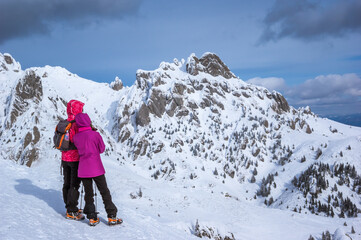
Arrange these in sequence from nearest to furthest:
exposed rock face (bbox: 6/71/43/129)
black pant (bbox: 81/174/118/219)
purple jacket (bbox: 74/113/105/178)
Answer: purple jacket (bbox: 74/113/105/178) → black pant (bbox: 81/174/118/219) → exposed rock face (bbox: 6/71/43/129)

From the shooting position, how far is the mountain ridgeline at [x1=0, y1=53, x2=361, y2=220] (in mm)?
39250

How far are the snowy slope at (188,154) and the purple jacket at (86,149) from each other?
4.35 ft

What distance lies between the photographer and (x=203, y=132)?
60062 mm

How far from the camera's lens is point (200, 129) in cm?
6078

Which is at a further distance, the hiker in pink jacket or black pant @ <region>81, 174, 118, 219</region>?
the hiker in pink jacket

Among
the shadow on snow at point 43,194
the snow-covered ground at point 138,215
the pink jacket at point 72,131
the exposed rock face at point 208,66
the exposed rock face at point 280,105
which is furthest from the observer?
the exposed rock face at point 208,66

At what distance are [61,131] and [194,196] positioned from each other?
18368 mm

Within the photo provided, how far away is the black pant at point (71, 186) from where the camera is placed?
5.75 m

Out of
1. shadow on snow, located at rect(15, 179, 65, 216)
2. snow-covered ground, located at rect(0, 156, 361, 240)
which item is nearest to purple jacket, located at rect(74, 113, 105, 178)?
snow-covered ground, located at rect(0, 156, 361, 240)

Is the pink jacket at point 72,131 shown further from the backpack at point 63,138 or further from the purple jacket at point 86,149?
the purple jacket at point 86,149

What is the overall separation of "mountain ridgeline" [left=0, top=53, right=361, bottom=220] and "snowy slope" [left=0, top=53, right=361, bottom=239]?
0.87ft

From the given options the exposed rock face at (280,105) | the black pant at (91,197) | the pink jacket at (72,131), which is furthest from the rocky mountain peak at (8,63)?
the exposed rock face at (280,105)

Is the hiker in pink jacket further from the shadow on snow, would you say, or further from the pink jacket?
the shadow on snow

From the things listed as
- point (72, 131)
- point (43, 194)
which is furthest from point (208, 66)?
point (72, 131)
